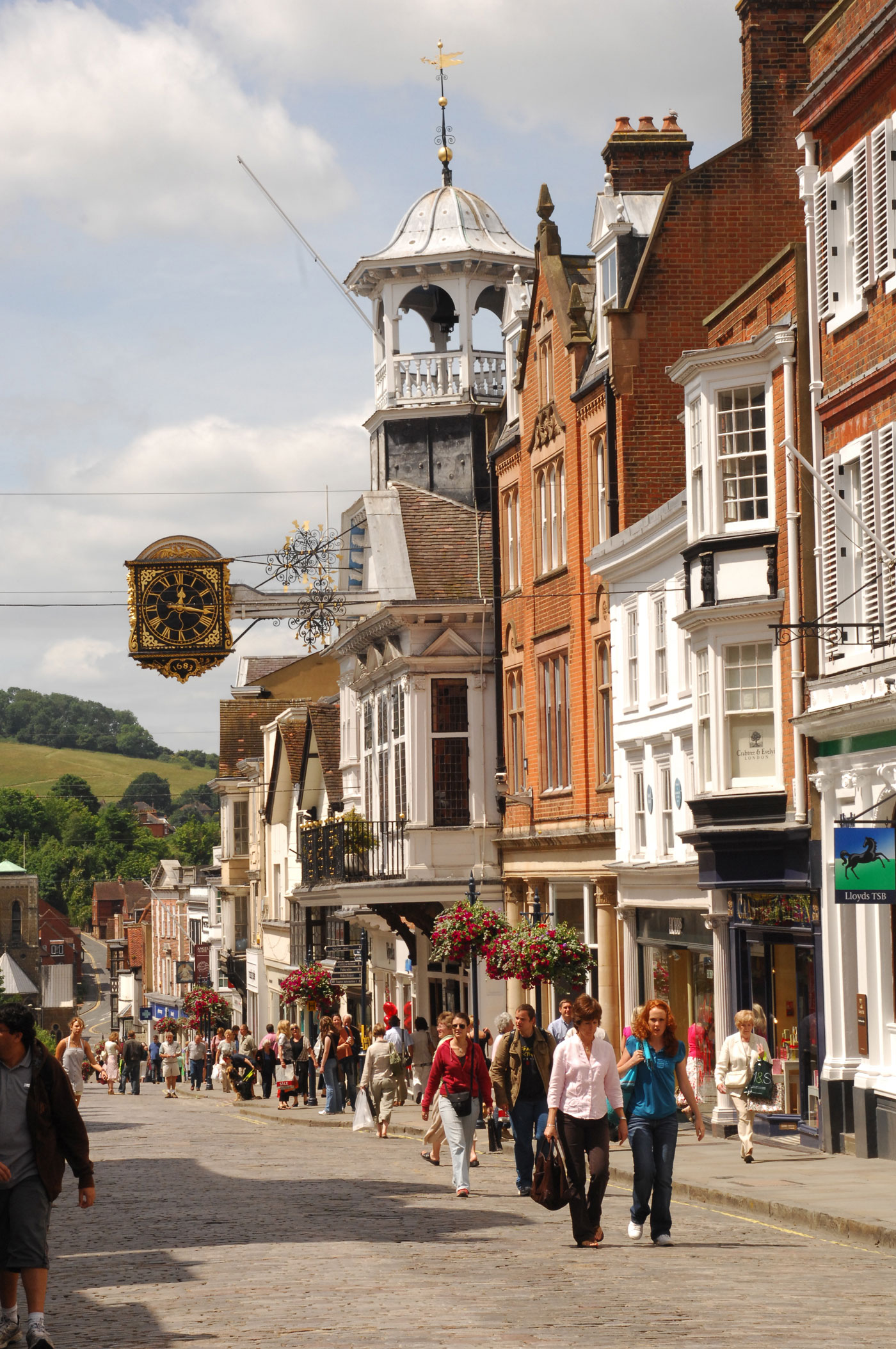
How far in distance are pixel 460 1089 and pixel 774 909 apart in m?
6.70

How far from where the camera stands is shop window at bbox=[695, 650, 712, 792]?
81.0 ft

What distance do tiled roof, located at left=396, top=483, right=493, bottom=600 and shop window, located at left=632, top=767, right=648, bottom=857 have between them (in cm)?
946

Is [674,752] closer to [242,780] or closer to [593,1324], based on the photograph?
[593,1324]

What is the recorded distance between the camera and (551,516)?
3403 cm

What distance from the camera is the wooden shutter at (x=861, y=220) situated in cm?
2056

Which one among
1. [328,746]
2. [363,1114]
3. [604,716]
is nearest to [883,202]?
[604,716]

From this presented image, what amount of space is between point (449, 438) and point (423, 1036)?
523 inches

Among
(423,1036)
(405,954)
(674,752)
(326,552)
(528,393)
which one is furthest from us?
(405,954)

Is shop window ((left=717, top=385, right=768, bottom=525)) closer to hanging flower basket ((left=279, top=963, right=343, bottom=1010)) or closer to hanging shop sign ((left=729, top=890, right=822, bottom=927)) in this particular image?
hanging shop sign ((left=729, top=890, right=822, bottom=927))

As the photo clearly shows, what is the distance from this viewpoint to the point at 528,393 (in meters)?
35.7

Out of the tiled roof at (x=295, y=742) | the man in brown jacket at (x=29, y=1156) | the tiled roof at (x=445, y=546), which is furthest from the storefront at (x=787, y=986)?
the tiled roof at (x=295, y=742)

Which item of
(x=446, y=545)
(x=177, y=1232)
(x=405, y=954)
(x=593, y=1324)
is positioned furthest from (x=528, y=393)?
(x=593, y=1324)

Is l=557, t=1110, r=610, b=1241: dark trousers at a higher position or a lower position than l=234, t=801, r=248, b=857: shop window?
lower

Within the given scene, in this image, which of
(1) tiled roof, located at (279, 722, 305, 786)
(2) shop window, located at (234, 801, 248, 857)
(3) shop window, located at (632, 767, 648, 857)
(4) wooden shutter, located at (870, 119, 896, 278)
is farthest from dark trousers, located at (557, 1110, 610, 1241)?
(2) shop window, located at (234, 801, 248, 857)
